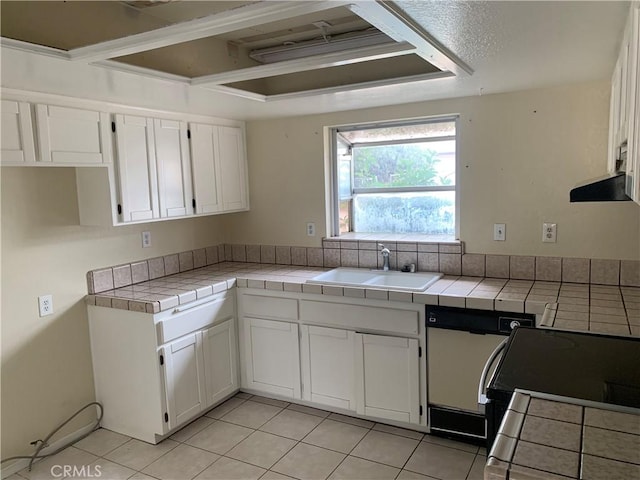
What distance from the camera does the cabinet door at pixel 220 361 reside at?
318 cm

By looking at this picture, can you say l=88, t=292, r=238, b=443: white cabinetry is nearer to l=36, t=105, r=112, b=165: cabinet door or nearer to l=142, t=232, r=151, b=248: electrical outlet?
l=142, t=232, r=151, b=248: electrical outlet

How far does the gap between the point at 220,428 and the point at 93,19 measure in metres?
2.45

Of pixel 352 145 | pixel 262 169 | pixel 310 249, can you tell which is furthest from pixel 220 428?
pixel 352 145

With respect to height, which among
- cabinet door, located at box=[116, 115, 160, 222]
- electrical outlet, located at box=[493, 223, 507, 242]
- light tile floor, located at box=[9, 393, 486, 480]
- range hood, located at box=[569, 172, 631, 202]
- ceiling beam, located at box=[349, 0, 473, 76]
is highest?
ceiling beam, located at box=[349, 0, 473, 76]

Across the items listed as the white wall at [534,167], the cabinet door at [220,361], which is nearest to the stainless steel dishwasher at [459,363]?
the white wall at [534,167]

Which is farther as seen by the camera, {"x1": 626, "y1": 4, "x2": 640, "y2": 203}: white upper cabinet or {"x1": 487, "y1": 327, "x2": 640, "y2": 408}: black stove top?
{"x1": 487, "y1": 327, "x2": 640, "y2": 408}: black stove top

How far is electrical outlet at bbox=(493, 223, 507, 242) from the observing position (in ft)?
10.1

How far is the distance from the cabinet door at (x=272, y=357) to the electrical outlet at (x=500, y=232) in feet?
4.77

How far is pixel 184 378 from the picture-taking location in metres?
2.98

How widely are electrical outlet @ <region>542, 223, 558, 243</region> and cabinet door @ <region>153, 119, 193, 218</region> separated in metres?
2.39

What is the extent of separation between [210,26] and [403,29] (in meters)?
0.68

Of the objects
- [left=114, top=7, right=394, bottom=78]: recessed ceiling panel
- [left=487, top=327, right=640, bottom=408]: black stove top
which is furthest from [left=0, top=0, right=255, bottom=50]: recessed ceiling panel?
[left=487, top=327, right=640, bottom=408]: black stove top

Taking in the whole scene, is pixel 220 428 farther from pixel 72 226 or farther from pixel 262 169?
pixel 262 169

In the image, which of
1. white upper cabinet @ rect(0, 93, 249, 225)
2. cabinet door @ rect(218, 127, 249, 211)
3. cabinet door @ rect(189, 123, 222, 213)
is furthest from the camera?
cabinet door @ rect(218, 127, 249, 211)
